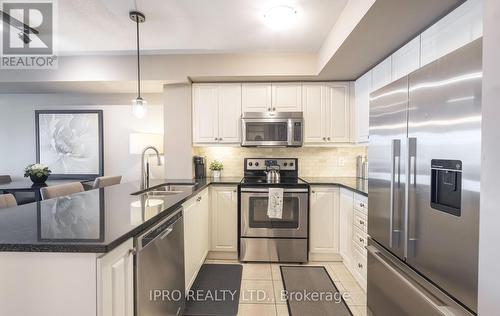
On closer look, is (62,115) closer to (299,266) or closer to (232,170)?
(232,170)

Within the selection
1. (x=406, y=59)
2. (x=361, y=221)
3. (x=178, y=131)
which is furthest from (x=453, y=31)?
(x=178, y=131)

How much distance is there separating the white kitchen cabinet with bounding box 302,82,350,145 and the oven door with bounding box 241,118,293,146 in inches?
12.4

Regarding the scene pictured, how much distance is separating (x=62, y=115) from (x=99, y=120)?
0.58 meters

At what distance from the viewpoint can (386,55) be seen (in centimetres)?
221

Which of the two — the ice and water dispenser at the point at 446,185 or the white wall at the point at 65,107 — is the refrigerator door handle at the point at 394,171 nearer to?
the ice and water dispenser at the point at 446,185

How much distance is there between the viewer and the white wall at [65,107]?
3584mm

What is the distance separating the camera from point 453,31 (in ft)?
4.58

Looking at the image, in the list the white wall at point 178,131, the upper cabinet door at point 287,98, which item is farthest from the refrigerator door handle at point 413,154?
the white wall at point 178,131

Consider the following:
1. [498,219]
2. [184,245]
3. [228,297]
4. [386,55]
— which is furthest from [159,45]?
[498,219]

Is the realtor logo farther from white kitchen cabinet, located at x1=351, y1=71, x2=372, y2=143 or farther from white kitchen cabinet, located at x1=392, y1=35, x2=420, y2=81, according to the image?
white kitchen cabinet, located at x1=351, y1=71, x2=372, y2=143

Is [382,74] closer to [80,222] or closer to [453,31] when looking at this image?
[453,31]

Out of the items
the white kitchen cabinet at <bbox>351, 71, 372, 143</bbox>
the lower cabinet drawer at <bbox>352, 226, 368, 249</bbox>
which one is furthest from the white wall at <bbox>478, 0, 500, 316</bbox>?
the white kitchen cabinet at <bbox>351, 71, 372, 143</bbox>

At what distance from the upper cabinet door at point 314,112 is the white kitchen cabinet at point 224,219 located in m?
1.24

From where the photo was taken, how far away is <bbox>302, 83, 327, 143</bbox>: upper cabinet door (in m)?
3.04
